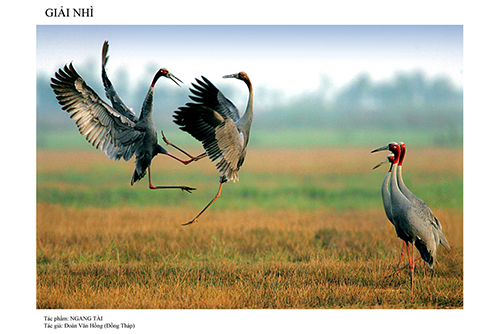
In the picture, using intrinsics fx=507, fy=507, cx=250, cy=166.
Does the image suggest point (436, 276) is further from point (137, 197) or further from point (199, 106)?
point (137, 197)

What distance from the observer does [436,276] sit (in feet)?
23.7

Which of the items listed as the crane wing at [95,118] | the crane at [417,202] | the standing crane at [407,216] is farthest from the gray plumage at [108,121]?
the crane at [417,202]

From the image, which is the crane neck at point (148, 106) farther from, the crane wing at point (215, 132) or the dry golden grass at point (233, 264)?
the dry golden grass at point (233, 264)

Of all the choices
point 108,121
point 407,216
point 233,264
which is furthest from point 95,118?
point 407,216

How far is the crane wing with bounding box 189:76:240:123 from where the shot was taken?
540cm

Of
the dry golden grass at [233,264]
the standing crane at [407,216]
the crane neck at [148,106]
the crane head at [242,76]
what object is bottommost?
the dry golden grass at [233,264]

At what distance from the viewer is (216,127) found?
5.47 meters

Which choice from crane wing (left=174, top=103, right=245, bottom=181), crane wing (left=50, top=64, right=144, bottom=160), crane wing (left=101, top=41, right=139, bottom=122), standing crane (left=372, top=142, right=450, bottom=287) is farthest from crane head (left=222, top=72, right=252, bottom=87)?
Answer: standing crane (left=372, top=142, right=450, bottom=287)

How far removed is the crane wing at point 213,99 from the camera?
5.40 m

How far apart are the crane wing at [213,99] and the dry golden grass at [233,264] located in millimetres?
2243

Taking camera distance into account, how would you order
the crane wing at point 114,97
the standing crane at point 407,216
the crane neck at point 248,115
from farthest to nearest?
the standing crane at point 407,216
the crane wing at point 114,97
the crane neck at point 248,115

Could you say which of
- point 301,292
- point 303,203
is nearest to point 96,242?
point 301,292

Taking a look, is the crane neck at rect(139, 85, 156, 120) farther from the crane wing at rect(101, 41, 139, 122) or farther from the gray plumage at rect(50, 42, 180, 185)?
the crane wing at rect(101, 41, 139, 122)

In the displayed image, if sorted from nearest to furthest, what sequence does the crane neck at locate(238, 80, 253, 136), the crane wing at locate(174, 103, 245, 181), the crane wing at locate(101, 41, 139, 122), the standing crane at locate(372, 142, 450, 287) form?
the crane wing at locate(174, 103, 245, 181)
the crane neck at locate(238, 80, 253, 136)
the crane wing at locate(101, 41, 139, 122)
the standing crane at locate(372, 142, 450, 287)
